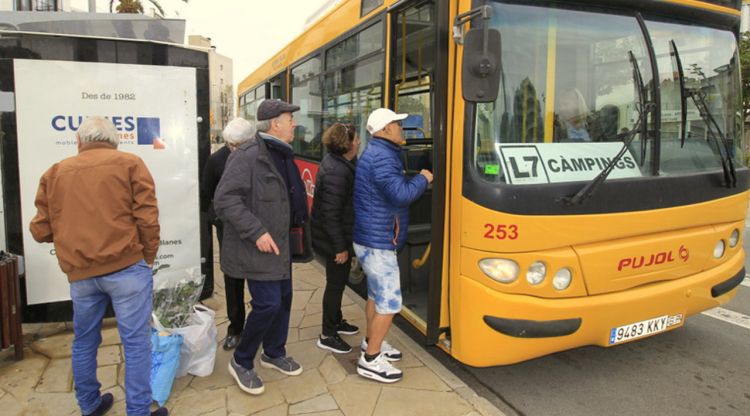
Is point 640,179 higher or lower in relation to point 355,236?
higher

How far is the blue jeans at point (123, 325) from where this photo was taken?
2807 millimetres

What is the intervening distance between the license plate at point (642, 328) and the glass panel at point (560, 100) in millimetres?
969

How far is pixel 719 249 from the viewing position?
150 inches

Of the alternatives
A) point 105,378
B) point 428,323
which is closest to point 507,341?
point 428,323

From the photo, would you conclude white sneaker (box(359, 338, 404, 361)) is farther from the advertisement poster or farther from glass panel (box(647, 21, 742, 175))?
glass panel (box(647, 21, 742, 175))

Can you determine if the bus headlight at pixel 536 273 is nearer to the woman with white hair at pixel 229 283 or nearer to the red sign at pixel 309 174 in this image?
the woman with white hair at pixel 229 283

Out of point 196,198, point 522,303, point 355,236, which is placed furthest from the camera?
point 196,198

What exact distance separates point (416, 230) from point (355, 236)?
1288 millimetres

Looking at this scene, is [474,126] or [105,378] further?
[105,378]

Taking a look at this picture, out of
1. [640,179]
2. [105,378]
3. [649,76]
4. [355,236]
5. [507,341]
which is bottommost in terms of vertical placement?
[105,378]

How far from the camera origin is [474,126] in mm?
3133

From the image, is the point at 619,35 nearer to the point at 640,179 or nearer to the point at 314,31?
the point at 640,179

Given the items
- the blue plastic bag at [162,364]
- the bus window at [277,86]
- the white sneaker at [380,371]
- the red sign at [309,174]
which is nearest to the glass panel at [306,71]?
the bus window at [277,86]

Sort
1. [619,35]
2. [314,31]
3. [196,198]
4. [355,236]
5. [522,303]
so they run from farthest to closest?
1. [314,31]
2. [196,198]
3. [355,236]
4. [619,35]
5. [522,303]
